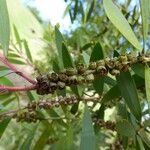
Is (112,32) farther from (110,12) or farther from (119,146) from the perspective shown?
(110,12)

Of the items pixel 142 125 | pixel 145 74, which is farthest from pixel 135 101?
pixel 142 125

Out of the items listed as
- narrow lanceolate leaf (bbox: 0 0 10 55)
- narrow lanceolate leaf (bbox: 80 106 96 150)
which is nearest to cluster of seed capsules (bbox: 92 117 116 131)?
narrow lanceolate leaf (bbox: 80 106 96 150)

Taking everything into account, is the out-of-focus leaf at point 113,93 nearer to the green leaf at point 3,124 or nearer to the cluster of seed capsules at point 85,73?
the cluster of seed capsules at point 85,73

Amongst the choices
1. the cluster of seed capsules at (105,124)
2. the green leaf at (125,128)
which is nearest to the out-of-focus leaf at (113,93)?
the green leaf at (125,128)

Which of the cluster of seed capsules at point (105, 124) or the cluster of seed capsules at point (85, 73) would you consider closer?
the cluster of seed capsules at point (85, 73)

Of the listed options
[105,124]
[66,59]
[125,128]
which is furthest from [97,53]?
[105,124]

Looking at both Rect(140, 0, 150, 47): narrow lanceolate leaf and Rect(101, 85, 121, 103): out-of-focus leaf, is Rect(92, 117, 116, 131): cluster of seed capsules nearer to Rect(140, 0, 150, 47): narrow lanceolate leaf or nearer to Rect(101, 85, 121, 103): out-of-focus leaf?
Rect(101, 85, 121, 103): out-of-focus leaf
